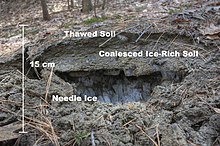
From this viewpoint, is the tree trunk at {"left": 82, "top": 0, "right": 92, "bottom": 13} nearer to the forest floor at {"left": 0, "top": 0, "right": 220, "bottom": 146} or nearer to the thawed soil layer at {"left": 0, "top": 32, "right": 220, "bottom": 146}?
the forest floor at {"left": 0, "top": 0, "right": 220, "bottom": 146}

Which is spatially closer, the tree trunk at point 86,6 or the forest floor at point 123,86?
the forest floor at point 123,86

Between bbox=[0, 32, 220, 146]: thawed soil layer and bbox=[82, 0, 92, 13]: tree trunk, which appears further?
bbox=[82, 0, 92, 13]: tree trunk

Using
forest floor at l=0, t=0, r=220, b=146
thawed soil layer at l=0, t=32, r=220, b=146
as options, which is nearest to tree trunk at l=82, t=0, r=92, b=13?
→ forest floor at l=0, t=0, r=220, b=146

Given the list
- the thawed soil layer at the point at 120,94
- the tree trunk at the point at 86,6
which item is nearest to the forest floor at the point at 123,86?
the thawed soil layer at the point at 120,94

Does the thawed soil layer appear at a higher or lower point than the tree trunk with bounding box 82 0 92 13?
lower

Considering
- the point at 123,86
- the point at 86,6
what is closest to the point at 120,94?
the point at 123,86

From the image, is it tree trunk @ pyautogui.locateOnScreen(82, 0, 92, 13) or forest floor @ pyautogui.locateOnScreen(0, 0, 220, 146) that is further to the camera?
tree trunk @ pyautogui.locateOnScreen(82, 0, 92, 13)

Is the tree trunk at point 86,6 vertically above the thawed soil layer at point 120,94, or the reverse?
the tree trunk at point 86,6

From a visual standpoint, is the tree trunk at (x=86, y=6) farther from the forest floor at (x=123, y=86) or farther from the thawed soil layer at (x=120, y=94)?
the thawed soil layer at (x=120, y=94)

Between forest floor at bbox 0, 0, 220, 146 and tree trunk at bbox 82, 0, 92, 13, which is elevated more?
tree trunk at bbox 82, 0, 92, 13
